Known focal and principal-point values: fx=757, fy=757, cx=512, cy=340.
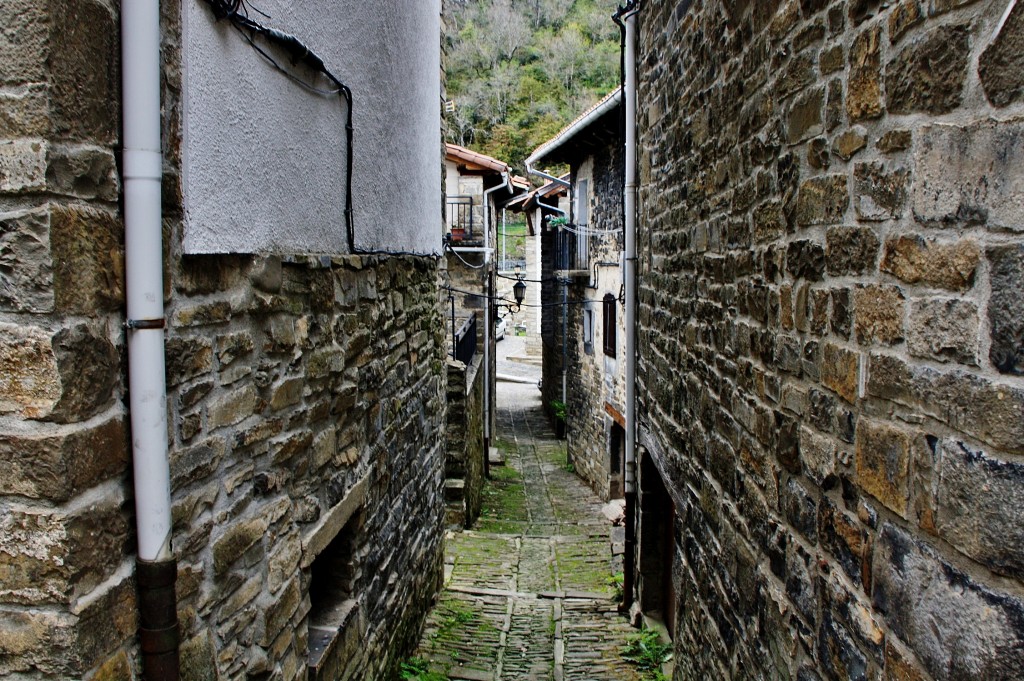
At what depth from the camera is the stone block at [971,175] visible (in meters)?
1.40

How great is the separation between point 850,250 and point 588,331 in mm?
11910

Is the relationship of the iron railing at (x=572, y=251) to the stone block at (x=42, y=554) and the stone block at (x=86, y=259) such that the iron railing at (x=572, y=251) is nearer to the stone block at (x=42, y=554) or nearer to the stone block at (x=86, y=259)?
the stone block at (x=86, y=259)

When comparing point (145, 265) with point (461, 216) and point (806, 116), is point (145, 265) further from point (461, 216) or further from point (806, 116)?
point (461, 216)

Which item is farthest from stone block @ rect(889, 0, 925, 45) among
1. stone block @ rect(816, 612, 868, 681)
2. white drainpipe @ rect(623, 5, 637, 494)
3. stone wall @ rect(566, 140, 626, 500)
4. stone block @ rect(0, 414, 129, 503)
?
stone wall @ rect(566, 140, 626, 500)

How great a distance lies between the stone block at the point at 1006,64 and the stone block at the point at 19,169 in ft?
6.44

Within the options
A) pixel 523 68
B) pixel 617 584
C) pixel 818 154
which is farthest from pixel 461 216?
pixel 523 68

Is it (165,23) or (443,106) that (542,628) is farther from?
(165,23)

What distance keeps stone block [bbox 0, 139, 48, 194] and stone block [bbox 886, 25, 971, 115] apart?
1.96 metres

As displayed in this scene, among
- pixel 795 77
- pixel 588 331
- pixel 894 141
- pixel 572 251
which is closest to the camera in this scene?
pixel 894 141

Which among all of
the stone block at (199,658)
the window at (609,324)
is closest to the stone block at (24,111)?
the stone block at (199,658)

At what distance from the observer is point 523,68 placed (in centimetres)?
3597

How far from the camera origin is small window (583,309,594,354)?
538 inches

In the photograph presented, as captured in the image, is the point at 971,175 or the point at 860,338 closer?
the point at 971,175

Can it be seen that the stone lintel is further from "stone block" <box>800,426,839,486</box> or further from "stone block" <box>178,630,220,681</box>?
"stone block" <box>800,426,839,486</box>
